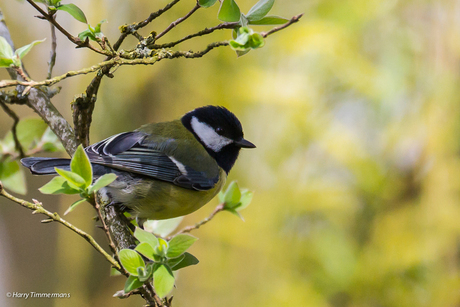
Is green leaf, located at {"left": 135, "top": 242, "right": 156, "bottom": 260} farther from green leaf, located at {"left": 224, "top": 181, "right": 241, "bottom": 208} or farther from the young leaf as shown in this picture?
green leaf, located at {"left": 224, "top": 181, "right": 241, "bottom": 208}

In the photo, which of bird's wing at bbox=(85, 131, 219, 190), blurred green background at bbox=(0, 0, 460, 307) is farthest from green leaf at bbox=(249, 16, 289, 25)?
blurred green background at bbox=(0, 0, 460, 307)

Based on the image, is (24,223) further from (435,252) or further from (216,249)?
(435,252)

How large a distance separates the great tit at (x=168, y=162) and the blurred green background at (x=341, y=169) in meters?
0.64

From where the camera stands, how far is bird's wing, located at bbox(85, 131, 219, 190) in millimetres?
1250

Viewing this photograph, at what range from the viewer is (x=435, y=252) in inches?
75.7

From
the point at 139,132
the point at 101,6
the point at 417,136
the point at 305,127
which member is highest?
the point at 101,6

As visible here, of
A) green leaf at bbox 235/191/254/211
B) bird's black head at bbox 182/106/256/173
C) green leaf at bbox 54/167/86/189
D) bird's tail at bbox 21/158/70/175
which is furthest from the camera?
bird's black head at bbox 182/106/256/173

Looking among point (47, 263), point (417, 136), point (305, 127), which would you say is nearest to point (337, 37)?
point (305, 127)

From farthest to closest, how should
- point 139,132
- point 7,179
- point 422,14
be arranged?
point 422,14, point 139,132, point 7,179

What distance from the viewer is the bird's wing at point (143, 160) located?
4.10 feet

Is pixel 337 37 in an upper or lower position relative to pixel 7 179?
lower

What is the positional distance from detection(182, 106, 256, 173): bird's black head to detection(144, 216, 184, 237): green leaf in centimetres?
A: 42

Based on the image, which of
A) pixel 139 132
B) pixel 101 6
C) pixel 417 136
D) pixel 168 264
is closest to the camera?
pixel 168 264

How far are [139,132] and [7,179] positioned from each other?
0.51m
